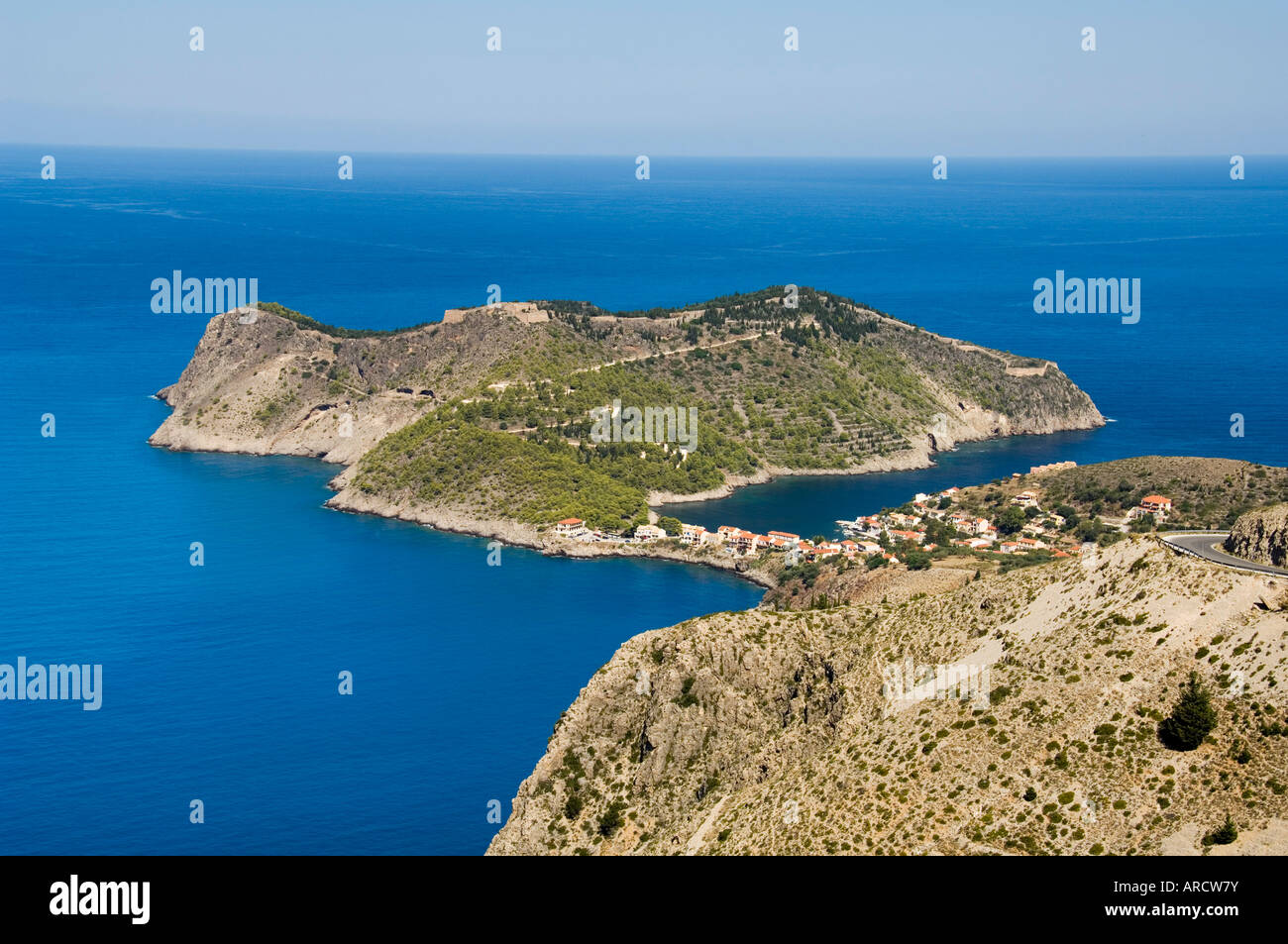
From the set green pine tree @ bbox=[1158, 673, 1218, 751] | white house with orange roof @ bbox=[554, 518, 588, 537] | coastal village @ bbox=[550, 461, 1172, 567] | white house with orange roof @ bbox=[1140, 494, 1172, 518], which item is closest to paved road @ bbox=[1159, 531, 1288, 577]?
green pine tree @ bbox=[1158, 673, 1218, 751]

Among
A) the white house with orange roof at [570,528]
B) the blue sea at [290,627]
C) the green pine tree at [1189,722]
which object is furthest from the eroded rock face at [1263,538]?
the white house with orange roof at [570,528]

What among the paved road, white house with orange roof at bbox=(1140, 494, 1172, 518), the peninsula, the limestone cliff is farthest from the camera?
the peninsula

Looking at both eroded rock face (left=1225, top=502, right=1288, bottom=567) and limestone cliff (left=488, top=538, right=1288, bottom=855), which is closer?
limestone cliff (left=488, top=538, right=1288, bottom=855)

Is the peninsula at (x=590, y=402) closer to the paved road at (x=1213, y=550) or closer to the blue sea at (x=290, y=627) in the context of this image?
the blue sea at (x=290, y=627)

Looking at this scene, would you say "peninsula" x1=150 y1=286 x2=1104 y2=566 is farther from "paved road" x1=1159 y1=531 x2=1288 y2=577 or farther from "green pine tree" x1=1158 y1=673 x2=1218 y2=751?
"green pine tree" x1=1158 y1=673 x2=1218 y2=751

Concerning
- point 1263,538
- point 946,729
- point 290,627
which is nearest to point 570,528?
point 290,627

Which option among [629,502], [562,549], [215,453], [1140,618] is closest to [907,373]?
[629,502]

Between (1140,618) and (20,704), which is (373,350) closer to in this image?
(20,704)
